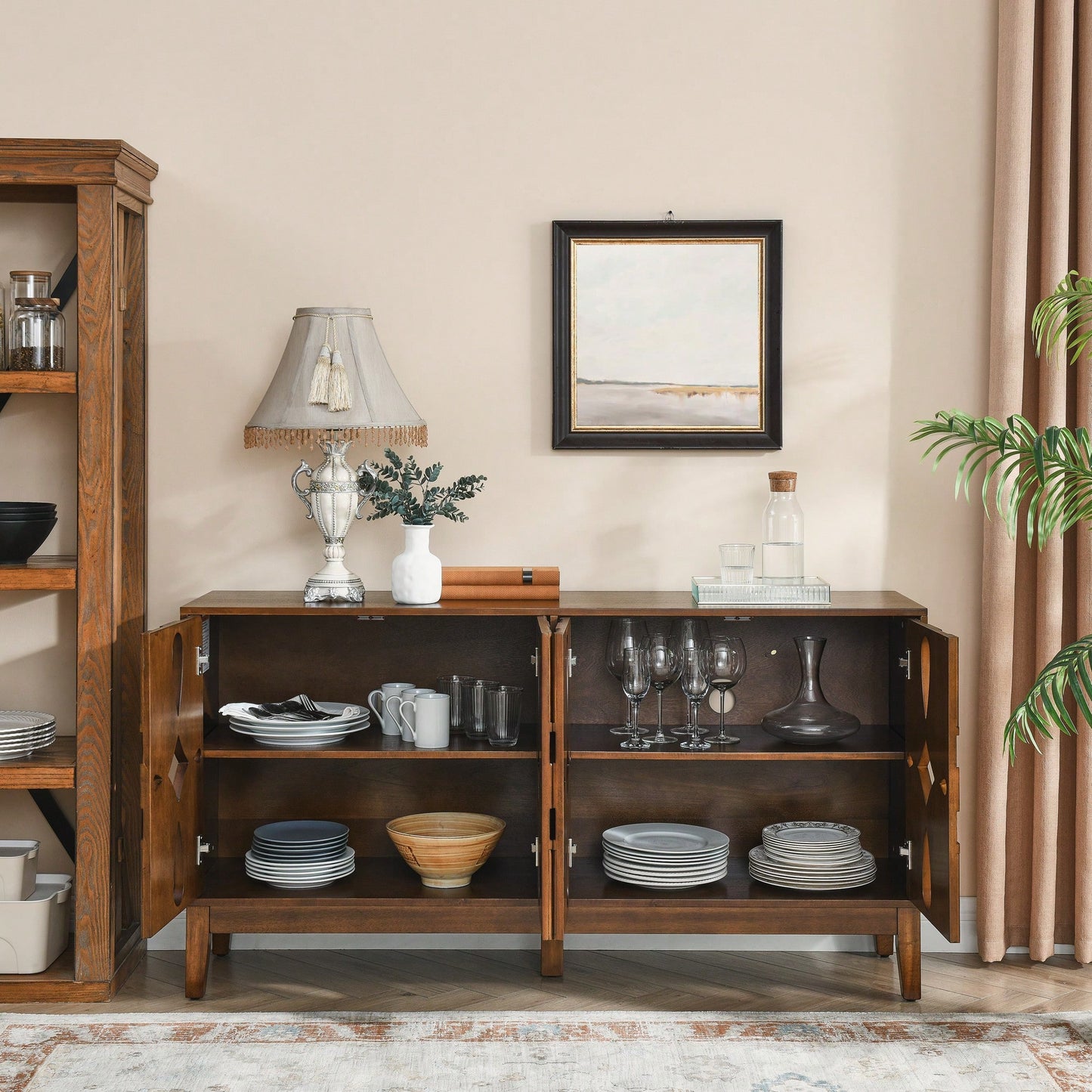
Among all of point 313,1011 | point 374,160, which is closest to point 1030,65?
point 374,160

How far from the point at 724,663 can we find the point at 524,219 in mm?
1247

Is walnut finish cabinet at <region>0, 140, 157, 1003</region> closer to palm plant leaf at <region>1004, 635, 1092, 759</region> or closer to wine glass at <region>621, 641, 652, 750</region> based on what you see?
wine glass at <region>621, 641, 652, 750</region>

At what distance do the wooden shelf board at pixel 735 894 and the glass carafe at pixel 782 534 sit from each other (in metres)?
0.75

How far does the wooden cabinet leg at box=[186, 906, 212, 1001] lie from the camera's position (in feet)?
8.77

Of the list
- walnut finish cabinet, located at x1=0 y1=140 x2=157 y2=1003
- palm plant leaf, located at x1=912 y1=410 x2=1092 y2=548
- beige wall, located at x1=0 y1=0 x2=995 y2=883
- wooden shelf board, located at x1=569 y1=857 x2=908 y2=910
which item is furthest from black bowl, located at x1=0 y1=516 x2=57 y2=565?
palm plant leaf, located at x1=912 y1=410 x2=1092 y2=548

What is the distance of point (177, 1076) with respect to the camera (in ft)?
7.59

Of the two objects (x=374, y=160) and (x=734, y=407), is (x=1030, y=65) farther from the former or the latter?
(x=374, y=160)

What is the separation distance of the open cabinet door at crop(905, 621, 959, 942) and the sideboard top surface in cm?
14

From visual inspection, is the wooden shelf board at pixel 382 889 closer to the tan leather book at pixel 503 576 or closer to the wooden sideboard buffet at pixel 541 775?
the wooden sideboard buffet at pixel 541 775

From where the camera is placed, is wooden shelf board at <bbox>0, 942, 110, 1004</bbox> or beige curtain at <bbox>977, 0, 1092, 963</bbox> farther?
beige curtain at <bbox>977, 0, 1092, 963</bbox>

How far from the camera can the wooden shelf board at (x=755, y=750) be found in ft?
8.79

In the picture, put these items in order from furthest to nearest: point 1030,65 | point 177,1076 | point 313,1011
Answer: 1. point 1030,65
2. point 313,1011
3. point 177,1076

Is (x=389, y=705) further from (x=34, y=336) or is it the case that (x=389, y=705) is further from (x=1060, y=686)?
(x=1060, y=686)

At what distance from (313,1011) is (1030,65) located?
9.32 ft
